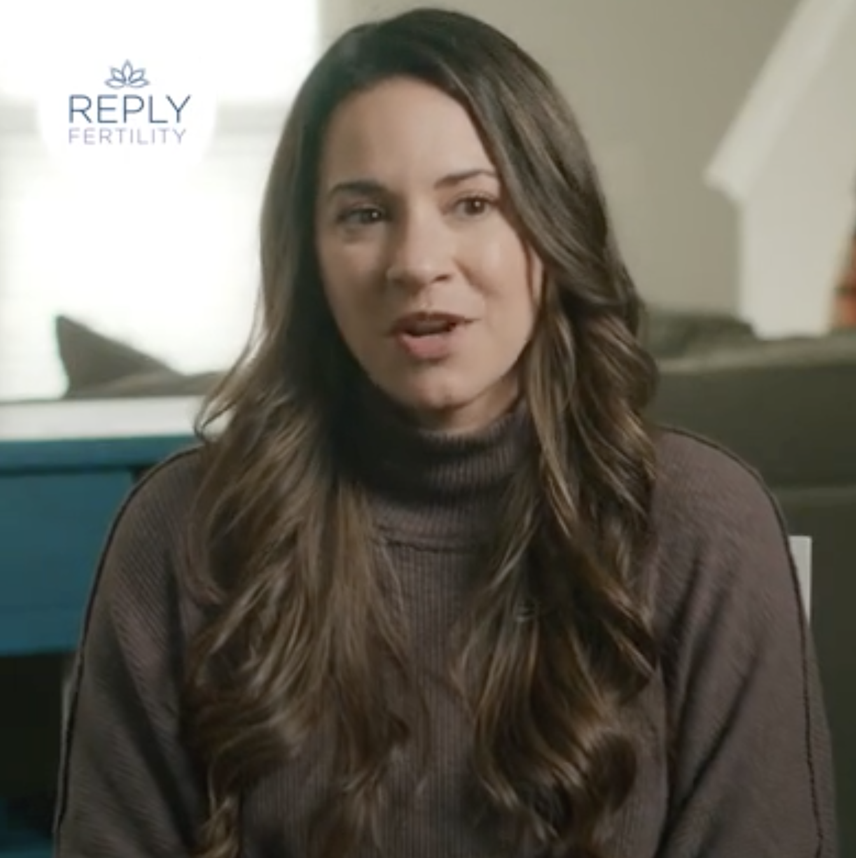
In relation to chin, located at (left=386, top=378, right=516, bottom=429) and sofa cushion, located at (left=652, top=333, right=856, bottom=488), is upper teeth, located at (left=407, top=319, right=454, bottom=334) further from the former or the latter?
sofa cushion, located at (left=652, top=333, right=856, bottom=488)

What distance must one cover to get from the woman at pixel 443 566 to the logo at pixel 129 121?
43cm

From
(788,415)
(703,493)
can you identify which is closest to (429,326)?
(703,493)

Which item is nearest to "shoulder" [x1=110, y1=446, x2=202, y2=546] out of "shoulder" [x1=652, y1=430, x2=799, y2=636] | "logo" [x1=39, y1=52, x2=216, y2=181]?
"shoulder" [x1=652, y1=430, x2=799, y2=636]

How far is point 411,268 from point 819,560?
0.77 m

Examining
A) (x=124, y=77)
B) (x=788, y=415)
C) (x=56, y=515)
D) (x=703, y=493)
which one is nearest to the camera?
(x=703, y=493)

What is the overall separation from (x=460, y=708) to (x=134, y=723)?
0.78ft

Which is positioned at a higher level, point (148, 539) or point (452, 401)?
point (452, 401)

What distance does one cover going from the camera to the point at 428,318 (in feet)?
3.49

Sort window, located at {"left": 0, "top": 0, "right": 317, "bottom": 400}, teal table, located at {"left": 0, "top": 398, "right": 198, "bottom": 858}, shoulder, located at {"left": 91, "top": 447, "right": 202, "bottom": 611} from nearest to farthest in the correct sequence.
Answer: shoulder, located at {"left": 91, "top": 447, "right": 202, "bottom": 611} < teal table, located at {"left": 0, "top": 398, "right": 198, "bottom": 858} < window, located at {"left": 0, "top": 0, "right": 317, "bottom": 400}

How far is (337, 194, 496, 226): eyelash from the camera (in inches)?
42.3

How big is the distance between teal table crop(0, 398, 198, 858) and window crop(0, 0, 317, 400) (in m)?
0.19

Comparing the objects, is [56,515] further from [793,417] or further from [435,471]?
[793,417]

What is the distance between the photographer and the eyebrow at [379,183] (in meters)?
1.07

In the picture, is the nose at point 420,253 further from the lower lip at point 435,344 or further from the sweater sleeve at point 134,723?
the sweater sleeve at point 134,723
